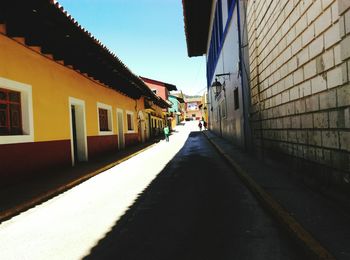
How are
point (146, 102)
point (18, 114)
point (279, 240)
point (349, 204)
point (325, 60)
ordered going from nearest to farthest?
point (279, 240) < point (349, 204) < point (325, 60) < point (18, 114) < point (146, 102)

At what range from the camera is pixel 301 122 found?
5.95m

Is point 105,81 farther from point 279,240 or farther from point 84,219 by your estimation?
point 279,240

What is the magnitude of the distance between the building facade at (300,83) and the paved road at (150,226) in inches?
49.3

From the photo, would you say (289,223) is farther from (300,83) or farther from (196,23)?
(196,23)

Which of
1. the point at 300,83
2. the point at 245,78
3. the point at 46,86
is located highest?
the point at 245,78

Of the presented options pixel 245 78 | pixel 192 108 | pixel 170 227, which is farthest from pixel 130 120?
pixel 192 108

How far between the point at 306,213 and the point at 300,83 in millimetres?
2460

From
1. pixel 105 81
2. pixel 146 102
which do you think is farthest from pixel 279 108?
pixel 146 102

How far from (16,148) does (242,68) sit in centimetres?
727

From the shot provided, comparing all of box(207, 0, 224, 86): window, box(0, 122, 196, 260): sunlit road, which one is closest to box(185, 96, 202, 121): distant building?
box(207, 0, 224, 86): window

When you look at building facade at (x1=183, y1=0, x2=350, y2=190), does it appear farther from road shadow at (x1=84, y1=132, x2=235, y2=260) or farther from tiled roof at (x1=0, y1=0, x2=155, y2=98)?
tiled roof at (x1=0, y1=0, x2=155, y2=98)

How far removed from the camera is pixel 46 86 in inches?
370

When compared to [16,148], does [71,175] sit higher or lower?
lower

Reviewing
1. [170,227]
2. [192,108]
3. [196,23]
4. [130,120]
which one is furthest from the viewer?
[192,108]
